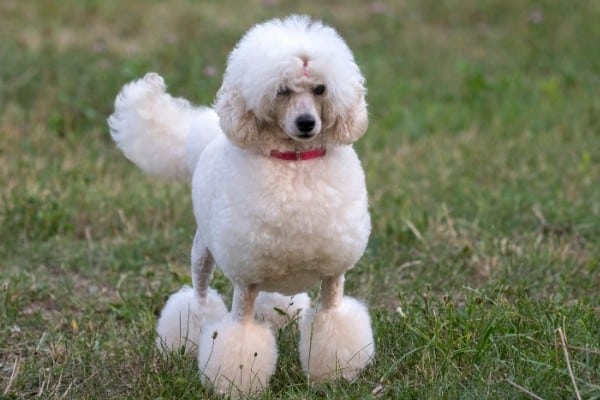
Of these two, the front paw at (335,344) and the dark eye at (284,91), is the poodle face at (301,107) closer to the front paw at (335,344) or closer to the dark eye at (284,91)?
the dark eye at (284,91)

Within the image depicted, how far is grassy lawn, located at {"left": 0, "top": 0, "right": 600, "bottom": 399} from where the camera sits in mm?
3674

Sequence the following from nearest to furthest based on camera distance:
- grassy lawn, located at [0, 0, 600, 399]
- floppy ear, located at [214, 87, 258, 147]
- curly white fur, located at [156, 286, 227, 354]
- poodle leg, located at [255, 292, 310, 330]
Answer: floppy ear, located at [214, 87, 258, 147], grassy lawn, located at [0, 0, 600, 399], curly white fur, located at [156, 286, 227, 354], poodle leg, located at [255, 292, 310, 330]

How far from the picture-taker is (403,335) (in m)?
3.87

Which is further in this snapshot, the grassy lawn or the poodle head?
the grassy lawn

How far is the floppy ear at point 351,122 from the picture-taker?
3285mm

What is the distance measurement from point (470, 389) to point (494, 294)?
3.42 feet

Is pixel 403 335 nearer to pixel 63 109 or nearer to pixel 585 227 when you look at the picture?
pixel 585 227

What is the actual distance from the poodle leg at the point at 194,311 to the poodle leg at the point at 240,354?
34cm

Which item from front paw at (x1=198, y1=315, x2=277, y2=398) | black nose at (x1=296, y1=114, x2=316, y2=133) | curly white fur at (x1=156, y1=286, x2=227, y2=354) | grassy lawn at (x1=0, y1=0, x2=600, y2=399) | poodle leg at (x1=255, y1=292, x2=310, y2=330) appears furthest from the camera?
poodle leg at (x1=255, y1=292, x2=310, y2=330)

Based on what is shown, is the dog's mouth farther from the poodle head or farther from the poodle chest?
the poodle chest

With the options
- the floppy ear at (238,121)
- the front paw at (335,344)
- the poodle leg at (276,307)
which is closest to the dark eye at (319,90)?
the floppy ear at (238,121)

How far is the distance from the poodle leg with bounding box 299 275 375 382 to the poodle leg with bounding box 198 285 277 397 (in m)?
Result: 0.14

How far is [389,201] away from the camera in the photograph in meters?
5.93

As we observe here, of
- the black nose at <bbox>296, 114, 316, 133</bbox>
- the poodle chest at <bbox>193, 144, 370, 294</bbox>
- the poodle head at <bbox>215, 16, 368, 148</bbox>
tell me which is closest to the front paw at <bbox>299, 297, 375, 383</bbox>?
the poodle chest at <bbox>193, 144, 370, 294</bbox>
